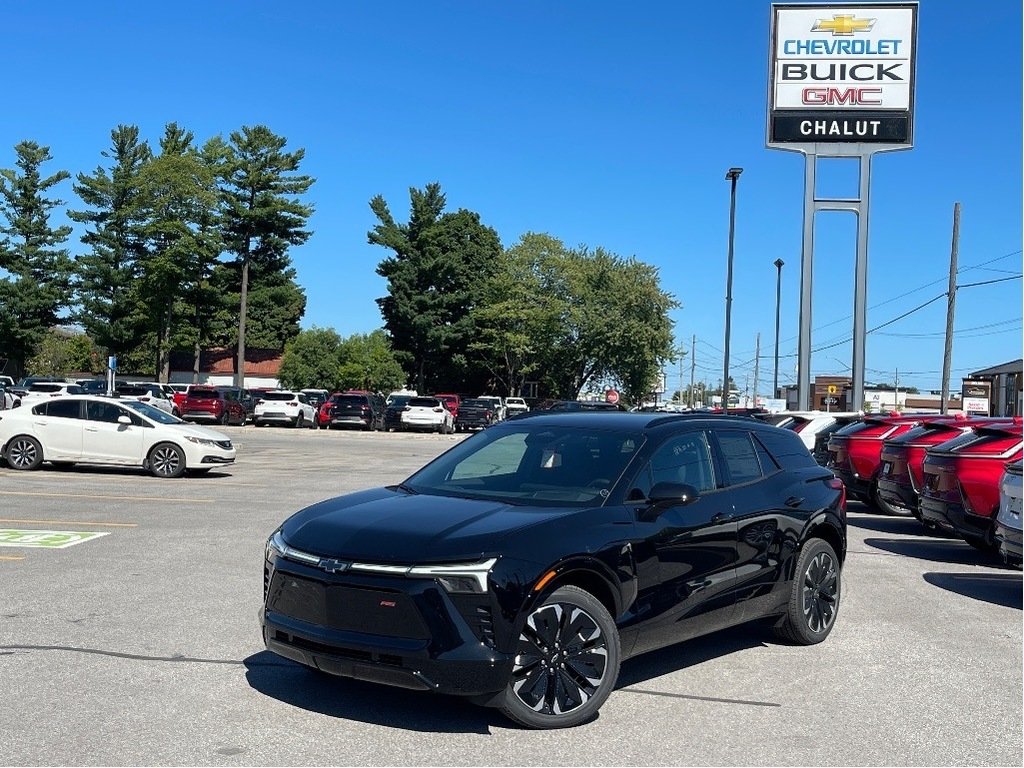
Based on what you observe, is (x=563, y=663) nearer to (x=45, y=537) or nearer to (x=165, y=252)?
(x=45, y=537)

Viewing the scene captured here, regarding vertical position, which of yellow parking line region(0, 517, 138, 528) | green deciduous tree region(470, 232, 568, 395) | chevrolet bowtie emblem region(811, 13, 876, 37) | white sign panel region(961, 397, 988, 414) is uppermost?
chevrolet bowtie emblem region(811, 13, 876, 37)

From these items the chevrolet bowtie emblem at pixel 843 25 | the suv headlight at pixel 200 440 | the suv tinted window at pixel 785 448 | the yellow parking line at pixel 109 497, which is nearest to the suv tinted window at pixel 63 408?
the suv headlight at pixel 200 440

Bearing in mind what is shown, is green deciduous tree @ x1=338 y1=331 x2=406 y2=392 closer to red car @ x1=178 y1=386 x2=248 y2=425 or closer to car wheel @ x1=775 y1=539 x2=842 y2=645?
red car @ x1=178 y1=386 x2=248 y2=425

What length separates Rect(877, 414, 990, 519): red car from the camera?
46.0ft

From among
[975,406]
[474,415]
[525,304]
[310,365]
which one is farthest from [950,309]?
[310,365]

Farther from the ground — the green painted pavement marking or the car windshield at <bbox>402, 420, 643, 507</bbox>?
the car windshield at <bbox>402, 420, 643, 507</bbox>

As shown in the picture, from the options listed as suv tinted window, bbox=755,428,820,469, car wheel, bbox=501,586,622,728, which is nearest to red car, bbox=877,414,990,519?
suv tinted window, bbox=755,428,820,469

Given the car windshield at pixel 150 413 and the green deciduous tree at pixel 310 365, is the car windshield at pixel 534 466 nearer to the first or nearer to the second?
the car windshield at pixel 150 413

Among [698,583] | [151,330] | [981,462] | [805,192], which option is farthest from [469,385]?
[698,583]

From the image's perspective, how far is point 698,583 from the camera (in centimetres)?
627

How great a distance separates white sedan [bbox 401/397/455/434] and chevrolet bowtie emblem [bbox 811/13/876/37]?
23628 mm

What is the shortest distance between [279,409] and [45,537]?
35893 mm

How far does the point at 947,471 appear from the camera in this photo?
1172cm

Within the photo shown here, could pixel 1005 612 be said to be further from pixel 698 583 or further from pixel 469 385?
pixel 469 385
